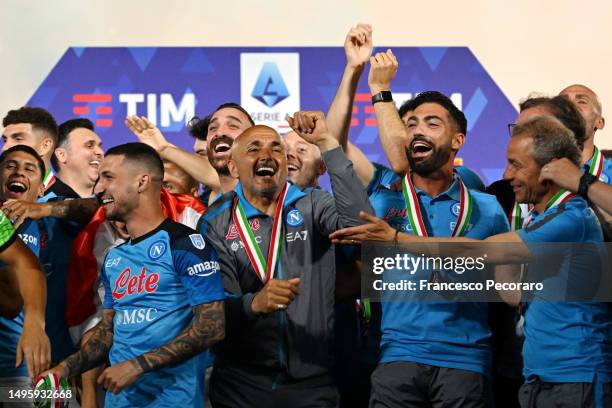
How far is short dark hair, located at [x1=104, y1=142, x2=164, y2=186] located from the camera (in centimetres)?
334

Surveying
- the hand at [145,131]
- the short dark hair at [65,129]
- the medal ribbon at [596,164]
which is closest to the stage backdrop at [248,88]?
the short dark hair at [65,129]

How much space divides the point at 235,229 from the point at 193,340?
1.96 feet

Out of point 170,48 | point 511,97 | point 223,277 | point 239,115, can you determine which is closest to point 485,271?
point 223,277

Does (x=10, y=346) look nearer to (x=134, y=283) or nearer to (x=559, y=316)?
(x=134, y=283)

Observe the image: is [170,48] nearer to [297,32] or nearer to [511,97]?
[297,32]

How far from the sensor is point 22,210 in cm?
369

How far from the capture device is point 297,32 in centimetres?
596

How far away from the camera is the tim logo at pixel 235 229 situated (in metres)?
3.43

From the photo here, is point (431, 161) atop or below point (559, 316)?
atop

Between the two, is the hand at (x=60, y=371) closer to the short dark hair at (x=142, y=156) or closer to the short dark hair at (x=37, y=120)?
the short dark hair at (x=142, y=156)

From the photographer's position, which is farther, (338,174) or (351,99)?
(351,99)

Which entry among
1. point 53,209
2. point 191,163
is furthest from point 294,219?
point 191,163

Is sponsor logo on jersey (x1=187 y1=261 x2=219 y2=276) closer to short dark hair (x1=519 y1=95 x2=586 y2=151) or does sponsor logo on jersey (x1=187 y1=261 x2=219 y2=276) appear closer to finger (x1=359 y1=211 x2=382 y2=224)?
finger (x1=359 y1=211 x2=382 y2=224)

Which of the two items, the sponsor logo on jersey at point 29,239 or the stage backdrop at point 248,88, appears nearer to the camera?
the sponsor logo on jersey at point 29,239
